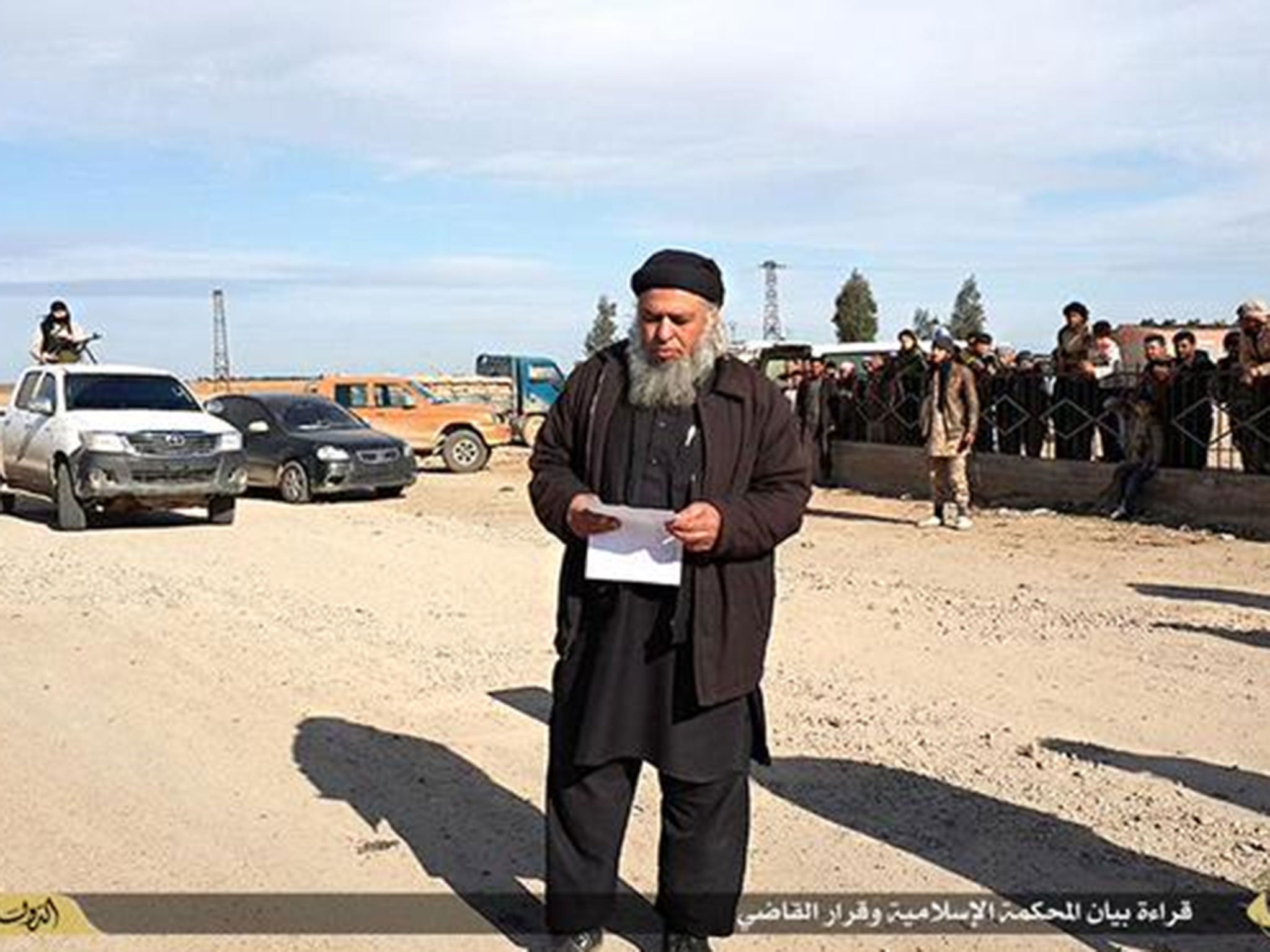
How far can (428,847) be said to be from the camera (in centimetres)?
531

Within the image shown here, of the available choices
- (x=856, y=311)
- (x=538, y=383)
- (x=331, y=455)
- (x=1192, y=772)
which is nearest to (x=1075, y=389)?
(x=331, y=455)

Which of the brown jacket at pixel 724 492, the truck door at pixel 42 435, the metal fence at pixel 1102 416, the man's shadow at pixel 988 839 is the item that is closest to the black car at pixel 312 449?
the truck door at pixel 42 435

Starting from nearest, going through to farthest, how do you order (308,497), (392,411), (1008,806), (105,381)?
(1008,806) → (105,381) → (308,497) → (392,411)

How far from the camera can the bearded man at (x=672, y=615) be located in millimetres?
4191

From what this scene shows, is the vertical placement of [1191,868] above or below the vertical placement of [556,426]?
below

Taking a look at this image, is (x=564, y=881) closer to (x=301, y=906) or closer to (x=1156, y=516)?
(x=301, y=906)

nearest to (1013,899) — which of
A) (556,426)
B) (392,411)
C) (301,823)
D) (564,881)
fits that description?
(564,881)

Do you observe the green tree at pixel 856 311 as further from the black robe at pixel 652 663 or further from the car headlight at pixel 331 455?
the black robe at pixel 652 663

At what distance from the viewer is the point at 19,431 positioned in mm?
16875

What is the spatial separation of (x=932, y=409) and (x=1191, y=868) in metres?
9.90

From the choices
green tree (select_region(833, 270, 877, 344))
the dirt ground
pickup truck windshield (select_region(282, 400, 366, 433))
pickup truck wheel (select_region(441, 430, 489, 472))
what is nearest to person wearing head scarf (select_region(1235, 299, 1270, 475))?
the dirt ground

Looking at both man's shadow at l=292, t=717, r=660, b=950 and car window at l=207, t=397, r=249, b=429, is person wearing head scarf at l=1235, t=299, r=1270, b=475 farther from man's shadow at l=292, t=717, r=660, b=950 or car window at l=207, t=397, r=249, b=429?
car window at l=207, t=397, r=249, b=429

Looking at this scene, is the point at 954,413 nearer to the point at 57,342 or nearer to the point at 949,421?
the point at 949,421

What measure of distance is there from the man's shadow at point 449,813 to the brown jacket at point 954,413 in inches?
346
